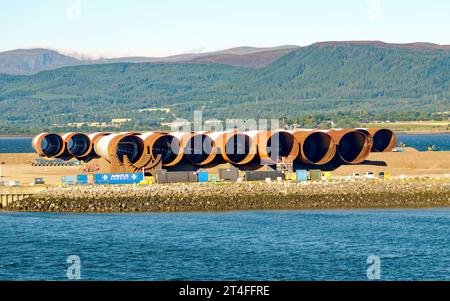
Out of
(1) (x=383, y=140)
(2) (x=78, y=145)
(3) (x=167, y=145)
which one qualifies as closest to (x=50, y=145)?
(2) (x=78, y=145)

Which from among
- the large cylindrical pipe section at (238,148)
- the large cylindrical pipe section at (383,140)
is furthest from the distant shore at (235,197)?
the large cylindrical pipe section at (383,140)

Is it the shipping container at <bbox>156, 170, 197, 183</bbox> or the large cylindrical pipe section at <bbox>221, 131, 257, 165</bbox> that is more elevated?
the large cylindrical pipe section at <bbox>221, 131, 257, 165</bbox>

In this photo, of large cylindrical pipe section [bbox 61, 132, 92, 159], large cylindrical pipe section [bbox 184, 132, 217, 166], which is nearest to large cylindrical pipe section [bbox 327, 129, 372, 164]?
large cylindrical pipe section [bbox 184, 132, 217, 166]

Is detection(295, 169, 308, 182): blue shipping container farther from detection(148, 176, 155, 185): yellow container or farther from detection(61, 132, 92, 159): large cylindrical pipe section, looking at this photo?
detection(61, 132, 92, 159): large cylindrical pipe section

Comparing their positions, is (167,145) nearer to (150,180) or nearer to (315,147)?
(150,180)

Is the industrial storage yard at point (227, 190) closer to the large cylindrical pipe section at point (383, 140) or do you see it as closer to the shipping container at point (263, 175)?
the shipping container at point (263, 175)
